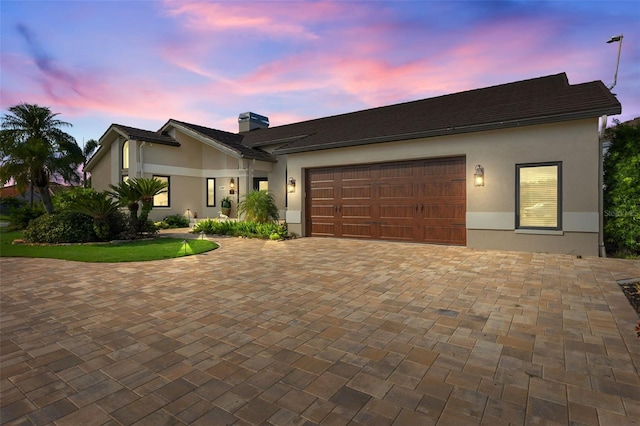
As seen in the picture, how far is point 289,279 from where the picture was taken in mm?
6047

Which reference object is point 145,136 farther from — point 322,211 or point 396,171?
point 396,171

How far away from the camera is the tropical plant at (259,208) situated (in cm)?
1366

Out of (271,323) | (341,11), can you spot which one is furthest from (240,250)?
(341,11)

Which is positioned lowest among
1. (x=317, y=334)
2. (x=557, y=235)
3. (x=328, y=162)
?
(x=317, y=334)

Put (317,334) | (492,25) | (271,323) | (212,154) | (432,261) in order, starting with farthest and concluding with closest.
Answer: (212,154), (492,25), (432,261), (271,323), (317,334)

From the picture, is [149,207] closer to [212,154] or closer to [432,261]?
[212,154]

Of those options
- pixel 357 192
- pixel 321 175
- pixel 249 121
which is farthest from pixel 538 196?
pixel 249 121

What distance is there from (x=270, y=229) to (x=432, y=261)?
22.4ft

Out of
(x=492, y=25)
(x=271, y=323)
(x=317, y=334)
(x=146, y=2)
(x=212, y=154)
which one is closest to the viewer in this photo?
(x=317, y=334)

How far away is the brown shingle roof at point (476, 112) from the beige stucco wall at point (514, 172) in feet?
1.19

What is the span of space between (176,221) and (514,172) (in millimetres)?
15599

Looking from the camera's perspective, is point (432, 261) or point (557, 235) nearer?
point (432, 261)

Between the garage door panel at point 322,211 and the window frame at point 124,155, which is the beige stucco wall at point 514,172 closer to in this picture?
the garage door panel at point 322,211

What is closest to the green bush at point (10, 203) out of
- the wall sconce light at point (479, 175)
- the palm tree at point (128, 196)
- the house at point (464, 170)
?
the house at point (464, 170)
